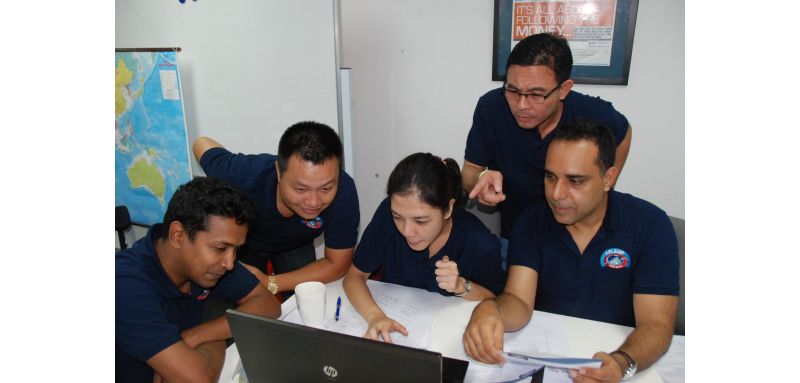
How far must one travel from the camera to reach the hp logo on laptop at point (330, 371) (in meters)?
0.87

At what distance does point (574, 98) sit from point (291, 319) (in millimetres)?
1296

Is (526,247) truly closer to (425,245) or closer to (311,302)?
(425,245)

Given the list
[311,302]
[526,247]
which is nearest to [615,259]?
[526,247]

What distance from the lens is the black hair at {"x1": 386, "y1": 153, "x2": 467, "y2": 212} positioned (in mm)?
1454

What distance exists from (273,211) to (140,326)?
748 millimetres

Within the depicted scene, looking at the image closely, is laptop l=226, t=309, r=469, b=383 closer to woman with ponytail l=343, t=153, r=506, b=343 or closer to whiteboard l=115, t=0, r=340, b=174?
woman with ponytail l=343, t=153, r=506, b=343

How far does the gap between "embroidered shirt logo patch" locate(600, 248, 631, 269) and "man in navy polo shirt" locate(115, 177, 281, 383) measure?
101cm

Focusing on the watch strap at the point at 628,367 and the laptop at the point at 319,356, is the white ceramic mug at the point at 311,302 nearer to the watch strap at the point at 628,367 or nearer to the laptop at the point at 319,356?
the laptop at the point at 319,356

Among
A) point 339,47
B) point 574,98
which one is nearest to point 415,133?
point 339,47

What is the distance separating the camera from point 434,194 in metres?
1.46

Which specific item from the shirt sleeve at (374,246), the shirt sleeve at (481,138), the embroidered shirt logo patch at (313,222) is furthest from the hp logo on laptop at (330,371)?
the shirt sleeve at (481,138)

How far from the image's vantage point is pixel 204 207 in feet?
4.42
